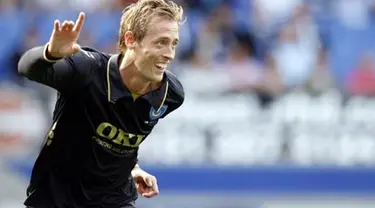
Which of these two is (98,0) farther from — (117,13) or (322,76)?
(322,76)

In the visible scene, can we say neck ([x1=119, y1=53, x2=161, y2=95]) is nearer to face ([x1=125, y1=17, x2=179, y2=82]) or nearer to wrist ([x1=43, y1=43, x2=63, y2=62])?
face ([x1=125, y1=17, x2=179, y2=82])

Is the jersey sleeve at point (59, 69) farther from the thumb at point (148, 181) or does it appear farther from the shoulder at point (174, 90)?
the thumb at point (148, 181)

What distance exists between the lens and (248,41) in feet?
38.8

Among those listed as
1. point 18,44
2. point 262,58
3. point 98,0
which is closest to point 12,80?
point 18,44

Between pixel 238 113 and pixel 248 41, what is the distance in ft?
3.17

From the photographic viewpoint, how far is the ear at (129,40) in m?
5.33

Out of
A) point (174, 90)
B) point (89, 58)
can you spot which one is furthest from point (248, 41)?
point (89, 58)

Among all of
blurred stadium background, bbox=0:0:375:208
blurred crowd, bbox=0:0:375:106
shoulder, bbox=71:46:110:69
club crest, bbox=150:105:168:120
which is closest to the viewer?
shoulder, bbox=71:46:110:69

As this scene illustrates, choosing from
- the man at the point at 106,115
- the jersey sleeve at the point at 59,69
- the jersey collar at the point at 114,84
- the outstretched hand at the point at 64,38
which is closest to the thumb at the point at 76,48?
the outstretched hand at the point at 64,38

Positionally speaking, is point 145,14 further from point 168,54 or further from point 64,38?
point 64,38

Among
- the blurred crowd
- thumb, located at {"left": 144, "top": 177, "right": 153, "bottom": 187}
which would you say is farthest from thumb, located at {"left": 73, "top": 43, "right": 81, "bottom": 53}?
the blurred crowd

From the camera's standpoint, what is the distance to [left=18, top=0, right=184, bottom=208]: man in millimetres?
5270

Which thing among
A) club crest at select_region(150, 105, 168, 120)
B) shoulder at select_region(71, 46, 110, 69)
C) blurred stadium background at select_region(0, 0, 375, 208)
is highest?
blurred stadium background at select_region(0, 0, 375, 208)

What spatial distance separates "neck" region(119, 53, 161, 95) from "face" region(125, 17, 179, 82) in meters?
0.05
